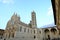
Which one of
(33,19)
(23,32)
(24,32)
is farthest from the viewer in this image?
(33,19)

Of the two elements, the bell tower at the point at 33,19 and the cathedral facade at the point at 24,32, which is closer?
the cathedral facade at the point at 24,32

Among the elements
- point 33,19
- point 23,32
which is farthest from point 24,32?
point 33,19

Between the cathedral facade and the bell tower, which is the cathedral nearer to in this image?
the cathedral facade

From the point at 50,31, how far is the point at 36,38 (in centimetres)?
731

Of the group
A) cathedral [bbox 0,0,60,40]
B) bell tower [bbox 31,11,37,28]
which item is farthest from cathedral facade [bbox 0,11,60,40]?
bell tower [bbox 31,11,37,28]

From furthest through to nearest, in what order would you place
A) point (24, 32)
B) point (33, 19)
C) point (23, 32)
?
point (33, 19)
point (24, 32)
point (23, 32)

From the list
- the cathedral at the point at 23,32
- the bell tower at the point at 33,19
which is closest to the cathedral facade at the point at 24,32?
the cathedral at the point at 23,32

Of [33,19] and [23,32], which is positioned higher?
[33,19]

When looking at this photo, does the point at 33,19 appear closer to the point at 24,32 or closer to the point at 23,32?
the point at 24,32

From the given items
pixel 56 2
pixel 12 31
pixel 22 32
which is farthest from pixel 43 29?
pixel 56 2

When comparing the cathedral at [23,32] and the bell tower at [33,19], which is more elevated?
the bell tower at [33,19]

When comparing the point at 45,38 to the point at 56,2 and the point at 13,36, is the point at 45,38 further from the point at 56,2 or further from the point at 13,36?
the point at 56,2

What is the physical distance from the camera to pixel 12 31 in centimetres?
4900

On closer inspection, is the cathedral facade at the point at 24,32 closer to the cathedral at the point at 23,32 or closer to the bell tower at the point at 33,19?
the cathedral at the point at 23,32
